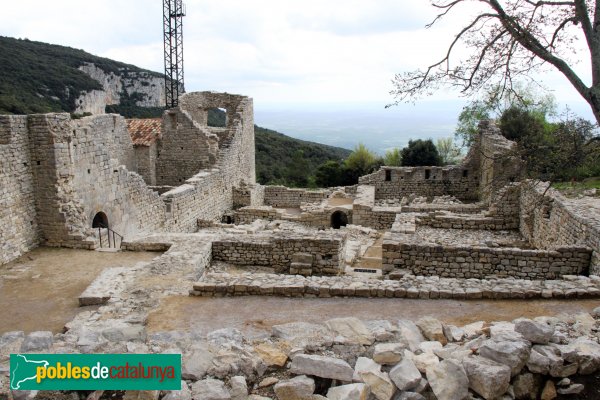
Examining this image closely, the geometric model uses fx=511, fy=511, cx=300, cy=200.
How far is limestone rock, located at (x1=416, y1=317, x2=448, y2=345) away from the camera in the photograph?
5.60 metres

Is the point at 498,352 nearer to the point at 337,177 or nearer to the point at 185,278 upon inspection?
the point at 185,278

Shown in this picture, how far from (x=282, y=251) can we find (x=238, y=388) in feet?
23.2

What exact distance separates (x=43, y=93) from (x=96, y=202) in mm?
40579

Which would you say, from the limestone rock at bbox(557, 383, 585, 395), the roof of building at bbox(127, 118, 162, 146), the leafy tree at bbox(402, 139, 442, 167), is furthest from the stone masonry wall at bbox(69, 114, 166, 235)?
the leafy tree at bbox(402, 139, 442, 167)

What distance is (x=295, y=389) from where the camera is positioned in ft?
15.1

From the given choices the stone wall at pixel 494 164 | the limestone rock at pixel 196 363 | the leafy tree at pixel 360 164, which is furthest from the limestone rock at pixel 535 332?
the leafy tree at pixel 360 164

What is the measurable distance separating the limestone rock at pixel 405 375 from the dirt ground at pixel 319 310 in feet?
8.64

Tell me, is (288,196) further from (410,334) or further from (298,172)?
(298,172)

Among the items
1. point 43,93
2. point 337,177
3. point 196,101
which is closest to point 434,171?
point 196,101

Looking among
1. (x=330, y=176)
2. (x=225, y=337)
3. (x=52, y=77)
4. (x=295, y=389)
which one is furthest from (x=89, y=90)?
(x=295, y=389)

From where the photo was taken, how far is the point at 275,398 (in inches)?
185

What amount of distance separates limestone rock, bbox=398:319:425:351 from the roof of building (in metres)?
17.5

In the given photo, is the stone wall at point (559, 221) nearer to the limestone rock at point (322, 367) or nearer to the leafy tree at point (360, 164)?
the limestone rock at point (322, 367)

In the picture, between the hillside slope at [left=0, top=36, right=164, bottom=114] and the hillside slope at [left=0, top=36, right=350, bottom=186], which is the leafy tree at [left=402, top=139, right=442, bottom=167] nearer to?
the hillside slope at [left=0, top=36, right=350, bottom=186]
